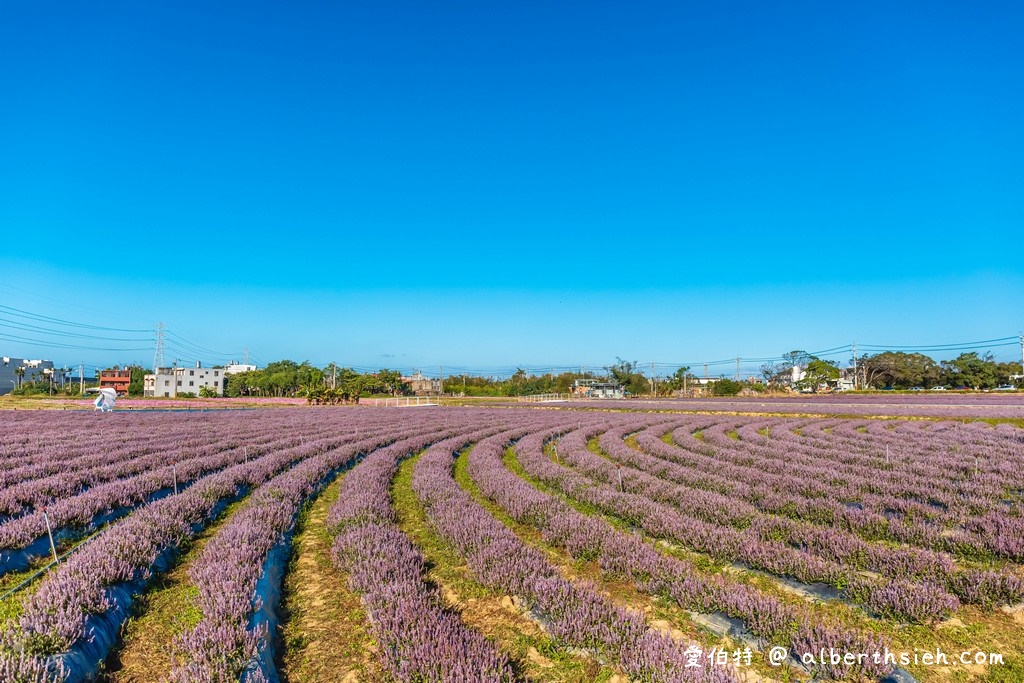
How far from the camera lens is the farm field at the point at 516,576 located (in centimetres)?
383

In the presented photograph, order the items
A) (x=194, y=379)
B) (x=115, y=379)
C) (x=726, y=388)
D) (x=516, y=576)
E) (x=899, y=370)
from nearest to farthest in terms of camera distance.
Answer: (x=516, y=576) < (x=726, y=388) < (x=899, y=370) < (x=194, y=379) < (x=115, y=379)

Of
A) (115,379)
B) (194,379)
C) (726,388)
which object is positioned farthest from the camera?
(115,379)

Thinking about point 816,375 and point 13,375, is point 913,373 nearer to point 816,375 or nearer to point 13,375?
point 816,375

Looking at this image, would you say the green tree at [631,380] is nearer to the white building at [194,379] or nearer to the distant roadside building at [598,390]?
the distant roadside building at [598,390]

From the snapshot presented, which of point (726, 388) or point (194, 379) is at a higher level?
point (194, 379)

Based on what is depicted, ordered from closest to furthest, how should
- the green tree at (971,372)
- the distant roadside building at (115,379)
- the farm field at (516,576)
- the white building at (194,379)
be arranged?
1. the farm field at (516,576)
2. the green tree at (971,372)
3. the white building at (194,379)
4. the distant roadside building at (115,379)

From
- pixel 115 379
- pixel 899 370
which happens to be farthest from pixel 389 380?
pixel 899 370

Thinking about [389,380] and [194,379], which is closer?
[389,380]

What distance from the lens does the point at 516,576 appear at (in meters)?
5.27

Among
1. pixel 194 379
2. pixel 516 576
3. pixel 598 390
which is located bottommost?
pixel 516 576

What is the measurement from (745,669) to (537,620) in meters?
1.67

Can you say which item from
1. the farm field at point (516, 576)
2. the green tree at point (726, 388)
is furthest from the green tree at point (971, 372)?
the farm field at point (516, 576)

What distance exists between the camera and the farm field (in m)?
→ 3.83

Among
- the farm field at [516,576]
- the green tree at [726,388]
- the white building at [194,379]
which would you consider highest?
the white building at [194,379]
